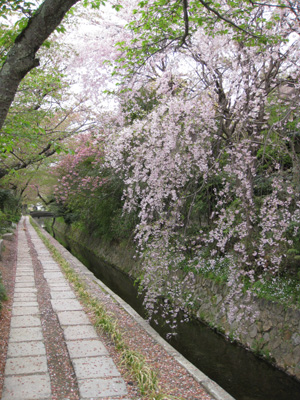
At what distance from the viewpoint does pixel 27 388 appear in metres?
3.01

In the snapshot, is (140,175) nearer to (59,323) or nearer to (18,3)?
(59,323)

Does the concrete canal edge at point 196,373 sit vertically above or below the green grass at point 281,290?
below

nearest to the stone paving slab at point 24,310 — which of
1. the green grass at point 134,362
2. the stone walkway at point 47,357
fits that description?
the stone walkway at point 47,357

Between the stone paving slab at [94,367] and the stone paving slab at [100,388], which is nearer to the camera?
the stone paving slab at [100,388]

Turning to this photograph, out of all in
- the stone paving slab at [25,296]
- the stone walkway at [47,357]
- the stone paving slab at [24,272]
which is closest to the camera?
the stone walkway at [47,357]

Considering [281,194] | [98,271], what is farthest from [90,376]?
[98,271]

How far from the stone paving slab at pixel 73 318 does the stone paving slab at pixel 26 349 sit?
0.74 metres

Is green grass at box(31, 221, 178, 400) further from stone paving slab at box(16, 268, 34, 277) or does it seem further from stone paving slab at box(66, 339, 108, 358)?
stone paving slab at box(16, 268, 34, 277)

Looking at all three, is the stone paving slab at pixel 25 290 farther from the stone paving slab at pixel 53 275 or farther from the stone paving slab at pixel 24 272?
the stone paving slab at pixel 24 272

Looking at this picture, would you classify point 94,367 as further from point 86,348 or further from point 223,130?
point 223,130

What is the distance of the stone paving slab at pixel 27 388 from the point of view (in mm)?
2875

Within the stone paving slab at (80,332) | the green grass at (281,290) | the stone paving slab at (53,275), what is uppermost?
the green grass at (281,290)

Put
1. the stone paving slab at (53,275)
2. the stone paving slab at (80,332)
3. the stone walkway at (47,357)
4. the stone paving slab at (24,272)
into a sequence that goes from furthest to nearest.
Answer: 1. the stone paving slab at (24,272)
2. the stone paving slab at (53,275)
3. the stone paving slab at (80,332)
4. the stone walkway at (47,357)

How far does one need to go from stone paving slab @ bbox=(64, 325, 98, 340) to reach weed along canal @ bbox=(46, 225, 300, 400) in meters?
1.98
